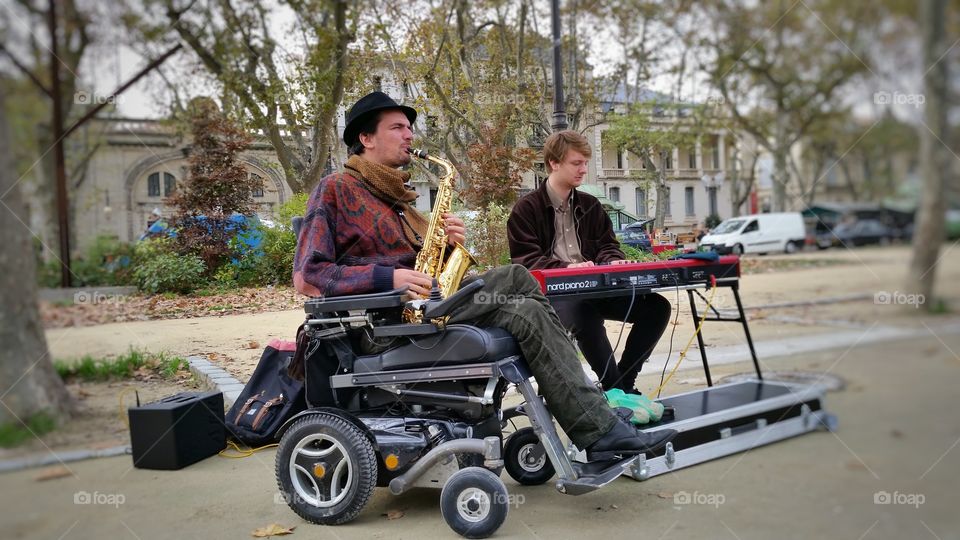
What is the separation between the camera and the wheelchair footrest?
218 cm

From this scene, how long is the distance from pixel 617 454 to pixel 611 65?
3.18 metres

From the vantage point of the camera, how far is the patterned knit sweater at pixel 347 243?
2439mm

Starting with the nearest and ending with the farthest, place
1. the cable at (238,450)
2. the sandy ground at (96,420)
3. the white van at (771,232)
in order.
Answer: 1. the white van at (771,232)
2. the sandy ground at (96,420)
3. the cable at (238,450)

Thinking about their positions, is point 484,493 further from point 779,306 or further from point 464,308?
point 779,306

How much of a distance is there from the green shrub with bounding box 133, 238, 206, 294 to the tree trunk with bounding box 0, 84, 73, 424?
1399 millimetres

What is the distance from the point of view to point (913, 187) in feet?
2.92

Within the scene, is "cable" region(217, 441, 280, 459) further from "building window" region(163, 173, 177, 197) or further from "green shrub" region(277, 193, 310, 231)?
"building window" region(163, 173, 177, 197)

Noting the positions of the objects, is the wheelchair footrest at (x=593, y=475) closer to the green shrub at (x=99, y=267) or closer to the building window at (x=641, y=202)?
the green shrub at (x=99, y=267)

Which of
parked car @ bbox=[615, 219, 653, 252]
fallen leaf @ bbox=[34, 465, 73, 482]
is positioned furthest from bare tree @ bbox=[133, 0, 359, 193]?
parked car @ bbox=[615, 219, 653, 252]

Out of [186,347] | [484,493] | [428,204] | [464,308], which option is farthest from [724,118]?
[186,347]

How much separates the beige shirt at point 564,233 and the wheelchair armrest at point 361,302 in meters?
1.34

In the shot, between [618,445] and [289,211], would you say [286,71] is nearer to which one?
[289,211]

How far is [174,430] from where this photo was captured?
2824 millimetres

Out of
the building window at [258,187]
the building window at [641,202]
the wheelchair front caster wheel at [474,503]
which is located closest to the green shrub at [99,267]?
the building window at [258,187]
